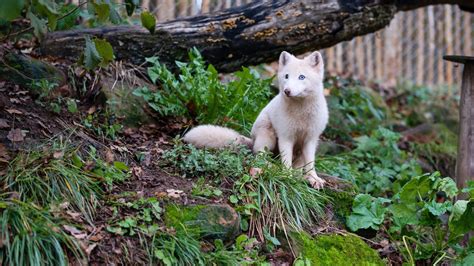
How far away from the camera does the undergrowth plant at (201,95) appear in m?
5.56

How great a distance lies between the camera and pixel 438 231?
185 inches

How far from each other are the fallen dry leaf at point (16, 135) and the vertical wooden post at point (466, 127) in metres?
3.35

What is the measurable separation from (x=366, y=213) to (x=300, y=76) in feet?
3.63

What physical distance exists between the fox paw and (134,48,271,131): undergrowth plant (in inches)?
41.1

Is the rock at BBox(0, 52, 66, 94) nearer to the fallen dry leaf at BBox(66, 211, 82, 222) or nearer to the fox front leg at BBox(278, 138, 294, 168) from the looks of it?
the fallen dry leaf at BBox(66, 211, 82, 222)

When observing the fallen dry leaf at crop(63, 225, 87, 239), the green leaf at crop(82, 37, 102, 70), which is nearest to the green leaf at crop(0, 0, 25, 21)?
the green leaf at crop(82, 37, 102, 70)

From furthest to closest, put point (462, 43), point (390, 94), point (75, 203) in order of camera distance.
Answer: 1. point (462, 43)
2. point (390, 94)
3. point (75, 203)

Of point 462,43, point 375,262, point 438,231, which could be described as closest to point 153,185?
point 375,262

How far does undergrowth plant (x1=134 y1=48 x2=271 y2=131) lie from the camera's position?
5.56m

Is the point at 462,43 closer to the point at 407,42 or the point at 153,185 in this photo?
the point at 407,42

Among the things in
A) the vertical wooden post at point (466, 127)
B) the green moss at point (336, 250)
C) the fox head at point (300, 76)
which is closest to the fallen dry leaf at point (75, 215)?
the green moss at point (336, 250)

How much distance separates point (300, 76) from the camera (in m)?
4.72

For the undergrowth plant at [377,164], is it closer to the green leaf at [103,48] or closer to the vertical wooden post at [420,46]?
the green leaf at [103,48]

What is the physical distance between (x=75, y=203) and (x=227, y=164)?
3.87ft
